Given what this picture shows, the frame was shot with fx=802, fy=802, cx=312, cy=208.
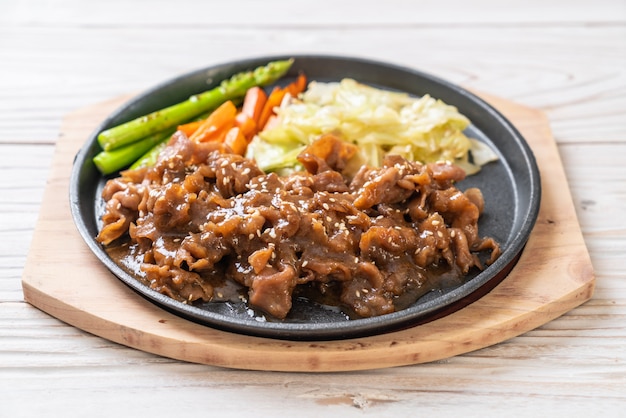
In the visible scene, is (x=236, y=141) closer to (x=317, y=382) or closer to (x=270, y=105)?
(x=270, y=105)

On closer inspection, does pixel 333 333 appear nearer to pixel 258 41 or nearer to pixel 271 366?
pixel 271 366

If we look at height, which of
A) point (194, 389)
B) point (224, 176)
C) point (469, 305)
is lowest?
point (194, 389)

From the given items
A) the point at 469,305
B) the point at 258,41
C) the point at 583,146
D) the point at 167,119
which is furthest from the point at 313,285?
the point at 258,41

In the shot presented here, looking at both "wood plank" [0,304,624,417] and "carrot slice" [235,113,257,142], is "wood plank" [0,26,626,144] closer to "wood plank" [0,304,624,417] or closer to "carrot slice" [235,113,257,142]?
"carrot slice" [235,113,257,142]

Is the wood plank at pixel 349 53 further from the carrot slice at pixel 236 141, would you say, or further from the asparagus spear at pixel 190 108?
the carrot slice at pixel 236 141

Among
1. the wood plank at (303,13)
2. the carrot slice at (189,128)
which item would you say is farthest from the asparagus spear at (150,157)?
the wood plank at (303,13)

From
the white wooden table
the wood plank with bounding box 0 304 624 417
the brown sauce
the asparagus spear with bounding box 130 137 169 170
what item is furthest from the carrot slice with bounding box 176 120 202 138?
the wood plank with bounding box 0 304 624 417

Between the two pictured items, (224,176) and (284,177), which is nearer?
(224,176)
